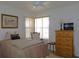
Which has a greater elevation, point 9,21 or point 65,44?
point 9,21

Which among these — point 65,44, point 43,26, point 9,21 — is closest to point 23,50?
point 65,44

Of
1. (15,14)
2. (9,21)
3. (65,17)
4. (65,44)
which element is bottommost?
(65,44)

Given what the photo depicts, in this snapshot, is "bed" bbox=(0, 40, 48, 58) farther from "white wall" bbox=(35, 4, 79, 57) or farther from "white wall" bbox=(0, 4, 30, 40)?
"white wall" bbox=(35, 4, 79, 57)

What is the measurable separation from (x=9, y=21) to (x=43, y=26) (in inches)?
80.3

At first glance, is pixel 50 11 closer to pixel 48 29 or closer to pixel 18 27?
pixel 48 29

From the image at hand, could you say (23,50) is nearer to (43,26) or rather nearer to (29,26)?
(43,26)

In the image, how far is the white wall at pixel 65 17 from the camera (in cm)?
518

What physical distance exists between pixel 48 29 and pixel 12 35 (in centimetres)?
208

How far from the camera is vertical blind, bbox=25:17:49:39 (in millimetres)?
6734

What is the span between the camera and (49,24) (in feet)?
21.5

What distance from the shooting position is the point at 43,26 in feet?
22.5

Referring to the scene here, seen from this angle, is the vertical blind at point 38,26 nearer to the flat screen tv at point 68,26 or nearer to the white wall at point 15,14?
the white wall at point 15,14

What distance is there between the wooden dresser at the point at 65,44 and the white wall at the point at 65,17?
0.28 meters

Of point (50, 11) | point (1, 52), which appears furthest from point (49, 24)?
point (1, 52)
